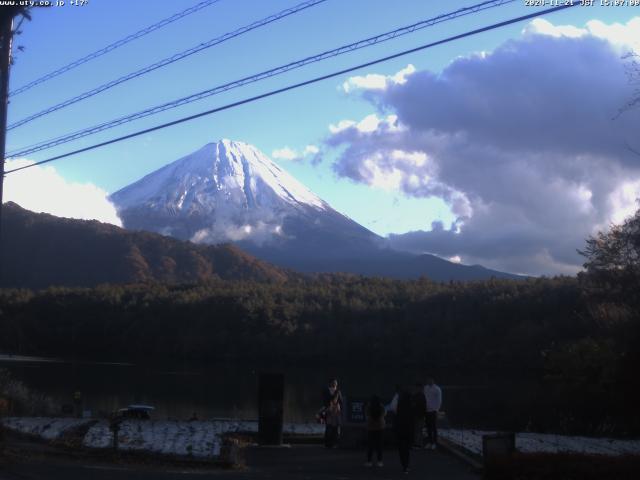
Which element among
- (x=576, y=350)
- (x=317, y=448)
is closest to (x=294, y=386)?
(x=576, y=350)

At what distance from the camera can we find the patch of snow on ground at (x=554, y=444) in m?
16.1

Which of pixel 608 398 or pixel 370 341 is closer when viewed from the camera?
pixel 608 398

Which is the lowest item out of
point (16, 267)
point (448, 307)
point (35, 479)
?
point (35, 479)

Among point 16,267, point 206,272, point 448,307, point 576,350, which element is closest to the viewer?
point 576,350

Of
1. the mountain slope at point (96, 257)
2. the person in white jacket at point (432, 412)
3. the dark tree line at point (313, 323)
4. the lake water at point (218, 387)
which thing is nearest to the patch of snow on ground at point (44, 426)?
the person in white jacket at point (432, 412)

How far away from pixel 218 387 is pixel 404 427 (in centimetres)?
4229

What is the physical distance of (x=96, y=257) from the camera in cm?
12481

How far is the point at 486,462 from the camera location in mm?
11148

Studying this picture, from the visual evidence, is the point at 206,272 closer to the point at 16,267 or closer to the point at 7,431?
the point at 16,267

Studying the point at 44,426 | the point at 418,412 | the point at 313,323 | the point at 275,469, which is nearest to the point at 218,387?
the point at 313,323

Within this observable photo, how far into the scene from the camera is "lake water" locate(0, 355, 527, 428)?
3762 centimetres

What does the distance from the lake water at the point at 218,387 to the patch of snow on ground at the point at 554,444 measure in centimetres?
1086

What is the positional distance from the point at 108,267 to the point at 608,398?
96802 mm

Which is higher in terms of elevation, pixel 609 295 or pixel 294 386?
pixel 609 295
